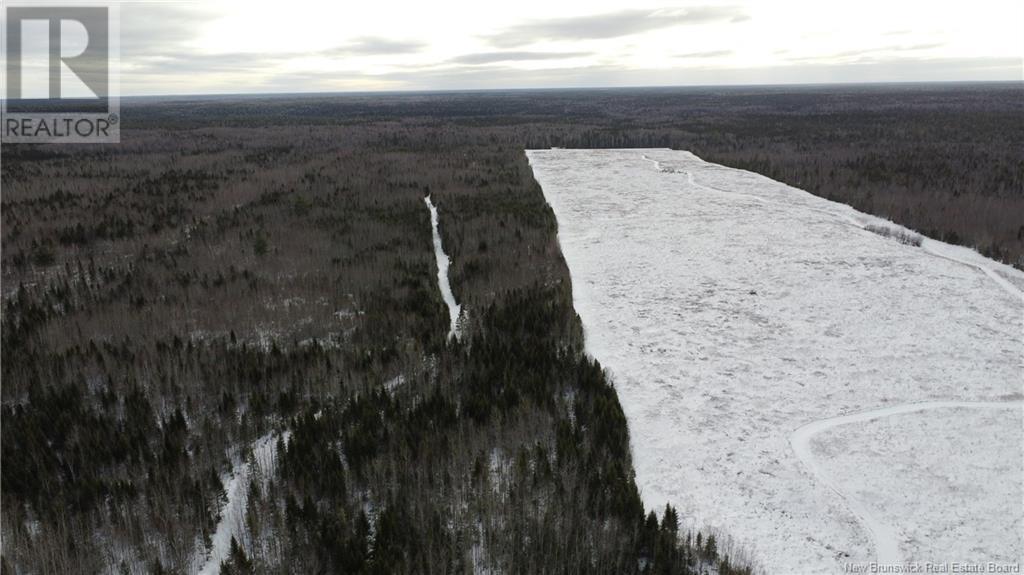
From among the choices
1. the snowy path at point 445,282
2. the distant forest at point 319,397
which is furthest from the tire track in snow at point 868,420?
the snowy path at point 445,282

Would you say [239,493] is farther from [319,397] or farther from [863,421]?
[863,421]

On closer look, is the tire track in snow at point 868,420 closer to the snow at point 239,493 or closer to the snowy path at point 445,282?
the snowy path at point 445,282

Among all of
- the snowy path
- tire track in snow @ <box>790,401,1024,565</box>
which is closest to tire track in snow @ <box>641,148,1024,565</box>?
tire track in snow @ <box>790,401,1024,565</box>

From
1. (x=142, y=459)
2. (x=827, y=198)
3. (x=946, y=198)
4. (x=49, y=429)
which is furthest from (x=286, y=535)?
(x=946, y=198)

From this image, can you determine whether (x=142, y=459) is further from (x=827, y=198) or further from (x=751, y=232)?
(x=827, y=198)

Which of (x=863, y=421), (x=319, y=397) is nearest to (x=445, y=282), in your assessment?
(x=319, y=397)

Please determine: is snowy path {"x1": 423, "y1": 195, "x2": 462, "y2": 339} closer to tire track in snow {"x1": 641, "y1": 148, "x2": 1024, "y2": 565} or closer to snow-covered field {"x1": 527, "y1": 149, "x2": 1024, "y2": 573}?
snow-covered field {"x1": 527, "y1": 149, "x2": 1024, "y2": 573}
